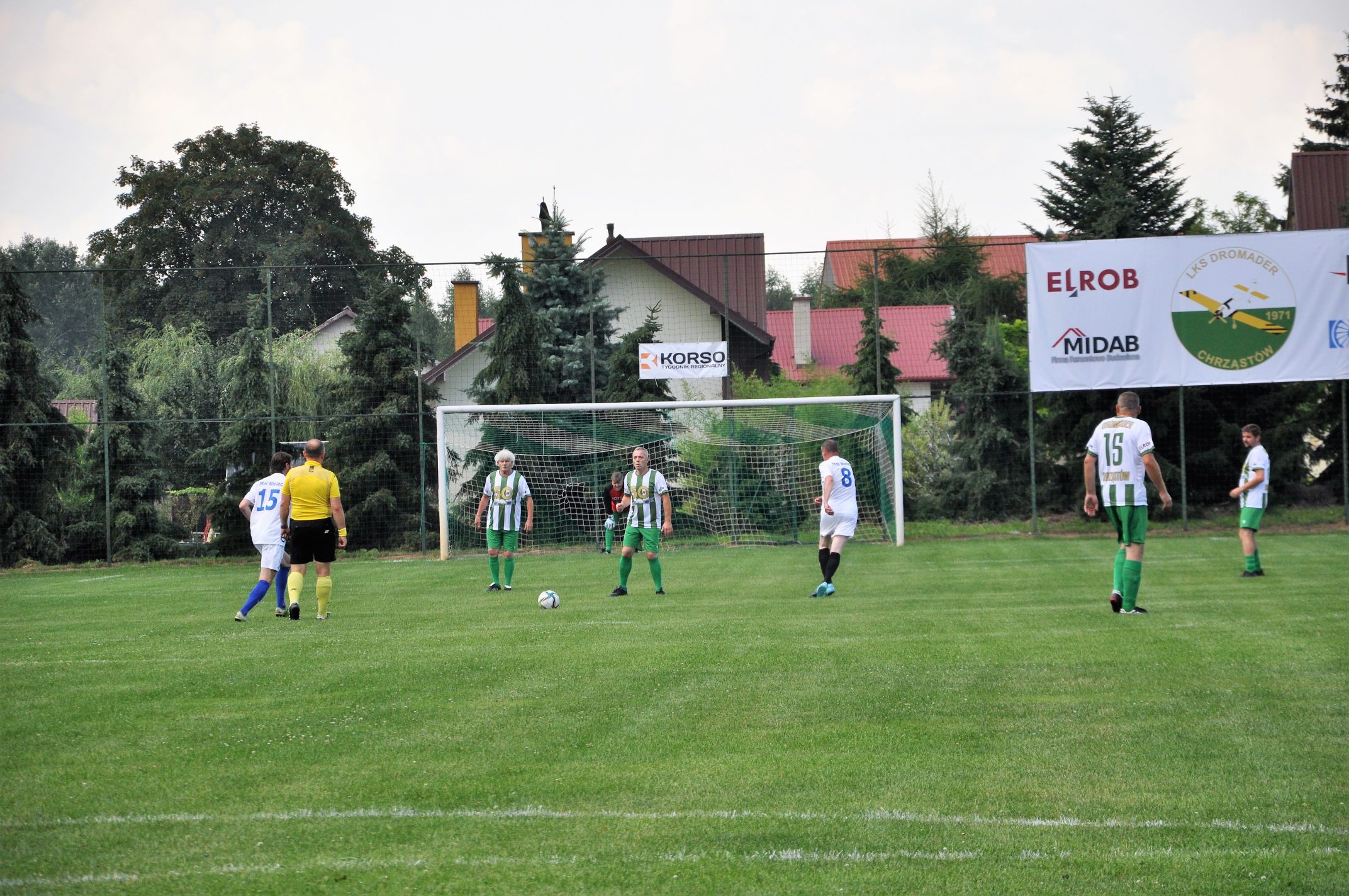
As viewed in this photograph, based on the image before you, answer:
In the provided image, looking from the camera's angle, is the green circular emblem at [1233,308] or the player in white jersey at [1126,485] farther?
the green circular emblem at [1233,308]

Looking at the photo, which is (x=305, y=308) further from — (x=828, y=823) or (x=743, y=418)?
(x=828, y=823)

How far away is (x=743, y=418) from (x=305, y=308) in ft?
36.6

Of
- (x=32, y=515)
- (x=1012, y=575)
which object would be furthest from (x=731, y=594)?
(x=32, y=515)

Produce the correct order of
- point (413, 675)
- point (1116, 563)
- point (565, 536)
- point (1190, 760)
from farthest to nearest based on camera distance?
point (565, 536) < point (1116, 563) < point (413, 675) < point (1190, 760)

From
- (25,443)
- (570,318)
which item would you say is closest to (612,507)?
(570,318)

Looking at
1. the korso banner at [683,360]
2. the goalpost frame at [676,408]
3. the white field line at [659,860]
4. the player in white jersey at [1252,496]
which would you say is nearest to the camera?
the white field line at [659,860]

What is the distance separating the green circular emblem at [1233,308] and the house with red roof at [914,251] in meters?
3.11

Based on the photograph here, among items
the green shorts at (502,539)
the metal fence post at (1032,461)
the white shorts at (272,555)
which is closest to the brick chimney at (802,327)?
the metal fence post at (1032,461)

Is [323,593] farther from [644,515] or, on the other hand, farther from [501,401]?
[501,401]

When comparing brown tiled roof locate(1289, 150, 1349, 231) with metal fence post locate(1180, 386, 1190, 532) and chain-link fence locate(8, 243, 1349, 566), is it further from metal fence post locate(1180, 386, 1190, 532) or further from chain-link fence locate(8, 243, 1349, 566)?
metal fence post locate(1180, 386, 1190, 532)

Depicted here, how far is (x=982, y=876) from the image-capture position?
13.5 feet

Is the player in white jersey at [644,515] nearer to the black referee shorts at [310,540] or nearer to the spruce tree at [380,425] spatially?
the black referee shorts at [310,540]

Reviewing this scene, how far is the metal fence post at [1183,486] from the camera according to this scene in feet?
71.6

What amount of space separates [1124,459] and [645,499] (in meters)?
5.71
